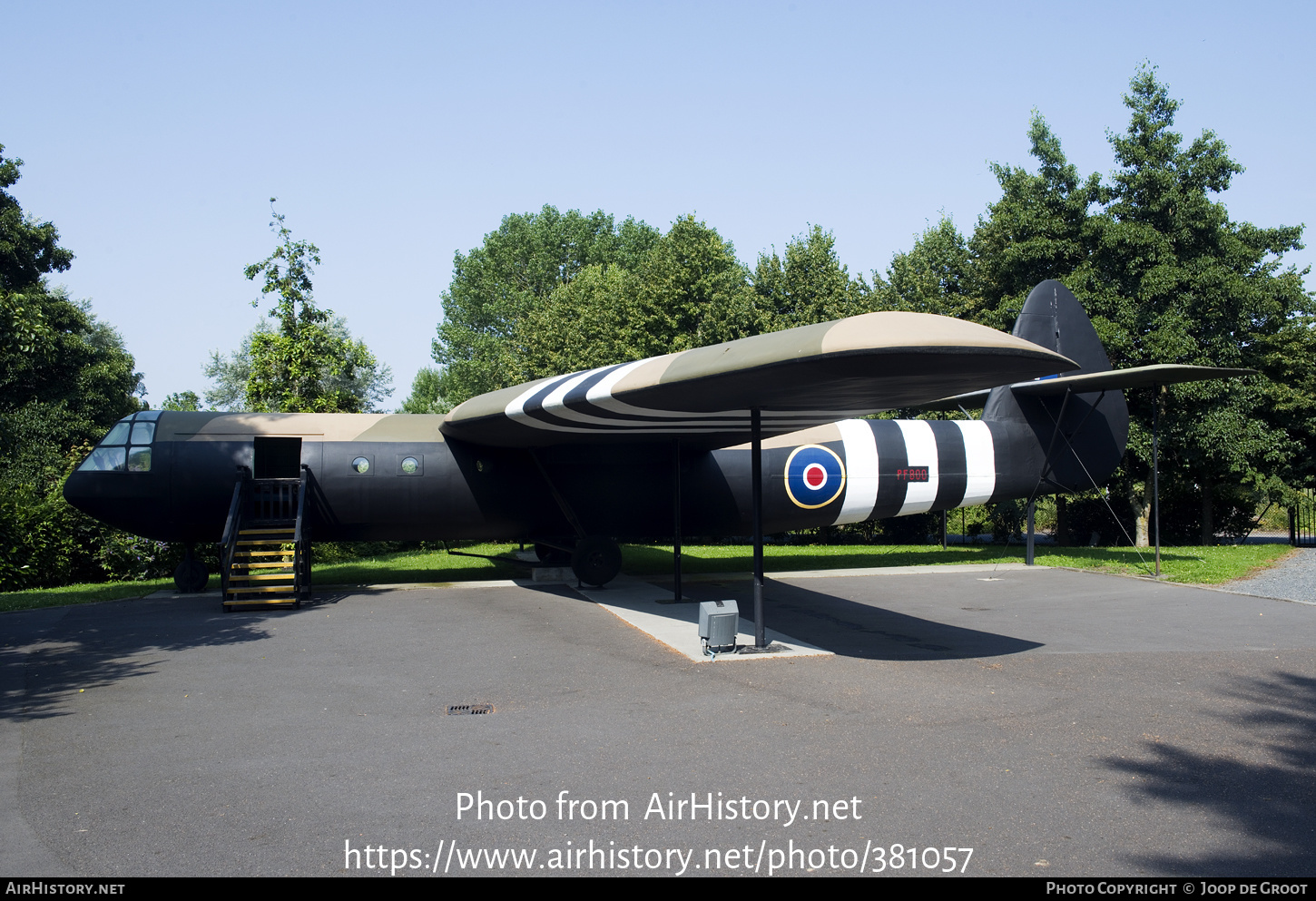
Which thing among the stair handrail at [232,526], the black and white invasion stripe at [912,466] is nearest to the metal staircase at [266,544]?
the stair handrail at [232,526]

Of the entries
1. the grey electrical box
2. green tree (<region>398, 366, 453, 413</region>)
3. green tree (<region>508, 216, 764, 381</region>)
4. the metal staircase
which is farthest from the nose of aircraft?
green tree (<region>398, 366, 453, 413</region>)

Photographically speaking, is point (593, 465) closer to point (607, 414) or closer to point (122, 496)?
point (607, 414)

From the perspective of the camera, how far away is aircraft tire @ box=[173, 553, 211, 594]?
52.2ft

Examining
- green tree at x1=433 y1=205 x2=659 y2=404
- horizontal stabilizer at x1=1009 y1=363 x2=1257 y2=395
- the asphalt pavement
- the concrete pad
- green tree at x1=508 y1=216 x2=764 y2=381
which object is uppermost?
green tree at x1=433 y1=205 x2=659 y2=404

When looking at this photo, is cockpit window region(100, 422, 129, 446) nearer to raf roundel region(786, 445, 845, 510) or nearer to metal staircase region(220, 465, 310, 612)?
metal staircase region(220, 465, 310, 612)

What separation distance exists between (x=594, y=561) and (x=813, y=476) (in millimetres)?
5036

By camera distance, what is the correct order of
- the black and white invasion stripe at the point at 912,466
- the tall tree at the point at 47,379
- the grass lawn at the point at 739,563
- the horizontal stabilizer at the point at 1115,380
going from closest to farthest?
the horizontal stabilizer at the point at 1115,380 → the grass lawn at the point at 739,563 → the black and white invasion stripe at the point at 912,466 → the tall tree at the point at 47,379

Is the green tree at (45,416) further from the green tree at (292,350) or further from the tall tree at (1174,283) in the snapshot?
the tall tree at (1174,283)

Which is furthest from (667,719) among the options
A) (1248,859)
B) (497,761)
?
(1248,859)

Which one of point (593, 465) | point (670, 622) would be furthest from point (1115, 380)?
point (593, 465)

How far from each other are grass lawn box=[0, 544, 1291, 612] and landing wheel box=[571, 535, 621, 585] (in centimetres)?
321

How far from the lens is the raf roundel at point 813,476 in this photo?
1758 cm

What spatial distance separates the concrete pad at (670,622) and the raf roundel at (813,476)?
144 inches

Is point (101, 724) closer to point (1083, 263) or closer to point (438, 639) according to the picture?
point (438, 639)
